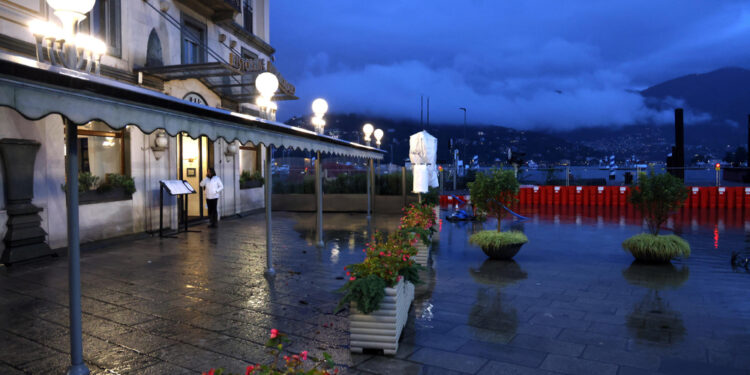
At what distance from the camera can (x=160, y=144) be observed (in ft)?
43.1

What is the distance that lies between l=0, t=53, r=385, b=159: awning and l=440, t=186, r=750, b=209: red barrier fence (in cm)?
1787

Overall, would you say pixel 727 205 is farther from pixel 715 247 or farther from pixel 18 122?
pixel 18 122

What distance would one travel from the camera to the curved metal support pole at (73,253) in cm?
426

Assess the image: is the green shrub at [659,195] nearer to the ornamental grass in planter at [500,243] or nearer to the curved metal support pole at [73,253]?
the ornamental grass in planter at [500,243]

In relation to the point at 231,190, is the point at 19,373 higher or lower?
lower

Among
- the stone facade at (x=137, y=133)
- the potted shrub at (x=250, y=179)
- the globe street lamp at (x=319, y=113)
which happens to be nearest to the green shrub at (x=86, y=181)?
the stone facade at (x=137, y=133)

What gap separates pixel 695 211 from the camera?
66.8 ft

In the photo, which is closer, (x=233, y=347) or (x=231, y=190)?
(x=233, y=347)

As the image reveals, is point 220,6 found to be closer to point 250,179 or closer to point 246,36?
point 246,36

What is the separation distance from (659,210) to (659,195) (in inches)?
12.6

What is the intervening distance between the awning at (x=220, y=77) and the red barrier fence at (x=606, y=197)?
11.4 metres

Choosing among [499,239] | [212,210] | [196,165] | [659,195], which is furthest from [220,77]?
[659,195]

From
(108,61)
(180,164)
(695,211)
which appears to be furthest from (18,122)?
(695,211)

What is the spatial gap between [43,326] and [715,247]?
13.9 m
